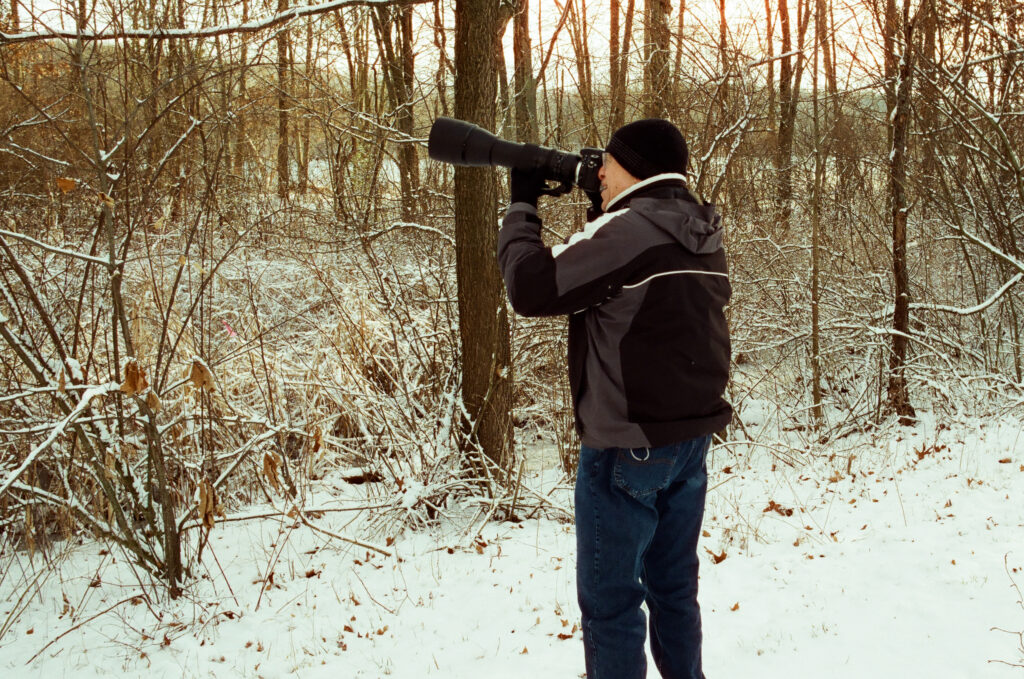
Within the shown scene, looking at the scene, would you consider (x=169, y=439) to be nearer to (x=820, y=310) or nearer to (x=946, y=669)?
(x=946, y=669)

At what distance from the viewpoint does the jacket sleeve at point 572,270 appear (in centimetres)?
196

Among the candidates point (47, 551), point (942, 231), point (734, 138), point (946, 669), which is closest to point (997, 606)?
point (946, 669)

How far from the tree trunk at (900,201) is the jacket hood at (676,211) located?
194 inches

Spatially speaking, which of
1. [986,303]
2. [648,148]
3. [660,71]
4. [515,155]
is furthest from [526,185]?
[986,303]

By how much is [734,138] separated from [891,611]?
414cm

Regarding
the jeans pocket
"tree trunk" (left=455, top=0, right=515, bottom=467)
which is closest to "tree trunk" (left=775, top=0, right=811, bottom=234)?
"tree trunk" (left=455, top=0, right=515, bottom=467)

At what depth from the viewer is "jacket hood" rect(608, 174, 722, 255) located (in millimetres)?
1998

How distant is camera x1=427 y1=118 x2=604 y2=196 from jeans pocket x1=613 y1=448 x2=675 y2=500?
77 cm

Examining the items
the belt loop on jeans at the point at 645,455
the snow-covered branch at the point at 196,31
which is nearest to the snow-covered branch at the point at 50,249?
the snow-covered branch at the point at 196,31

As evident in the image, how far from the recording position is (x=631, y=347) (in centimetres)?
200

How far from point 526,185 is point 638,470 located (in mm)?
878

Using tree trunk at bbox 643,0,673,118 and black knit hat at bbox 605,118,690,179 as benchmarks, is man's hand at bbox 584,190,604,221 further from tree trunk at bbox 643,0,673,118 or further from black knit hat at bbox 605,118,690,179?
tree trunk at bbox 643,0,673,118

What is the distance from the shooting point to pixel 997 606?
318 centimetres

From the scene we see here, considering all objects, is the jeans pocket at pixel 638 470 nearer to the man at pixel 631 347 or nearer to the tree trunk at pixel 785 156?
the man at pixel 631 347
